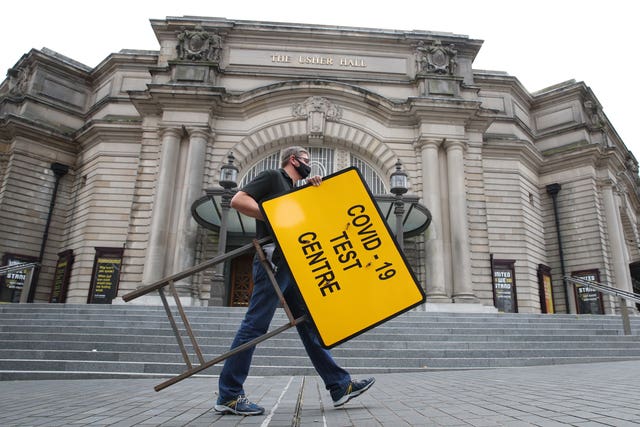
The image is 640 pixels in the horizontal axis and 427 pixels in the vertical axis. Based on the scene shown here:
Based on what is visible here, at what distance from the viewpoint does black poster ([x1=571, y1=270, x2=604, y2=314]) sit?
19.8 m

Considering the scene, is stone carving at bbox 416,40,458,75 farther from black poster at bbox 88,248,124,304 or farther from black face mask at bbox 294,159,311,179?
black face mask at bbox 294,159,311,179

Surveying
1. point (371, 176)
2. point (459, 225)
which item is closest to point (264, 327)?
point (459, 225)

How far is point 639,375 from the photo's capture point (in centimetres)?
586

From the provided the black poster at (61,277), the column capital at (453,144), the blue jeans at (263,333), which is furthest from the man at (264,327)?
the black poster at (61,277)

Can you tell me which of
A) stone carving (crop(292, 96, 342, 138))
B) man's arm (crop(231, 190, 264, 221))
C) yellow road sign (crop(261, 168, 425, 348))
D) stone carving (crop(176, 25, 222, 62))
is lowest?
yellow road sign (crop(261, 168, 425, 348))

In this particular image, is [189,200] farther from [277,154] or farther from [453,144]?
[453,144]

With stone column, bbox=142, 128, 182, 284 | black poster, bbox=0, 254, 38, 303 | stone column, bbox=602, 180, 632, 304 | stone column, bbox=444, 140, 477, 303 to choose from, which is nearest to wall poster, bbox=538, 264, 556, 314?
stone column, bbox=602, 180, 632, 304

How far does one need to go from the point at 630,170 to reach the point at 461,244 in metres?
23.4

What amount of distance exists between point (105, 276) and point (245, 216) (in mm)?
6420

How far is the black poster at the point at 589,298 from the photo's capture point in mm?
19781

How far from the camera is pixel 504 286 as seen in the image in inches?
747

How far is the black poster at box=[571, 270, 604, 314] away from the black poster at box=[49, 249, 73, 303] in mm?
23301

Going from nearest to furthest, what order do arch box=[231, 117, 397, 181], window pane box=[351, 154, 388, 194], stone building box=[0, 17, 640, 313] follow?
stone building box=[0, 17, 640, 313]
arch box=[231, 117, 397, 181]
window pane box=[351, 154, 388, 194]

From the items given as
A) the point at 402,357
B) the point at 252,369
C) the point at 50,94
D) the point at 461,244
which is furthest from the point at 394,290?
the point at 50,94
